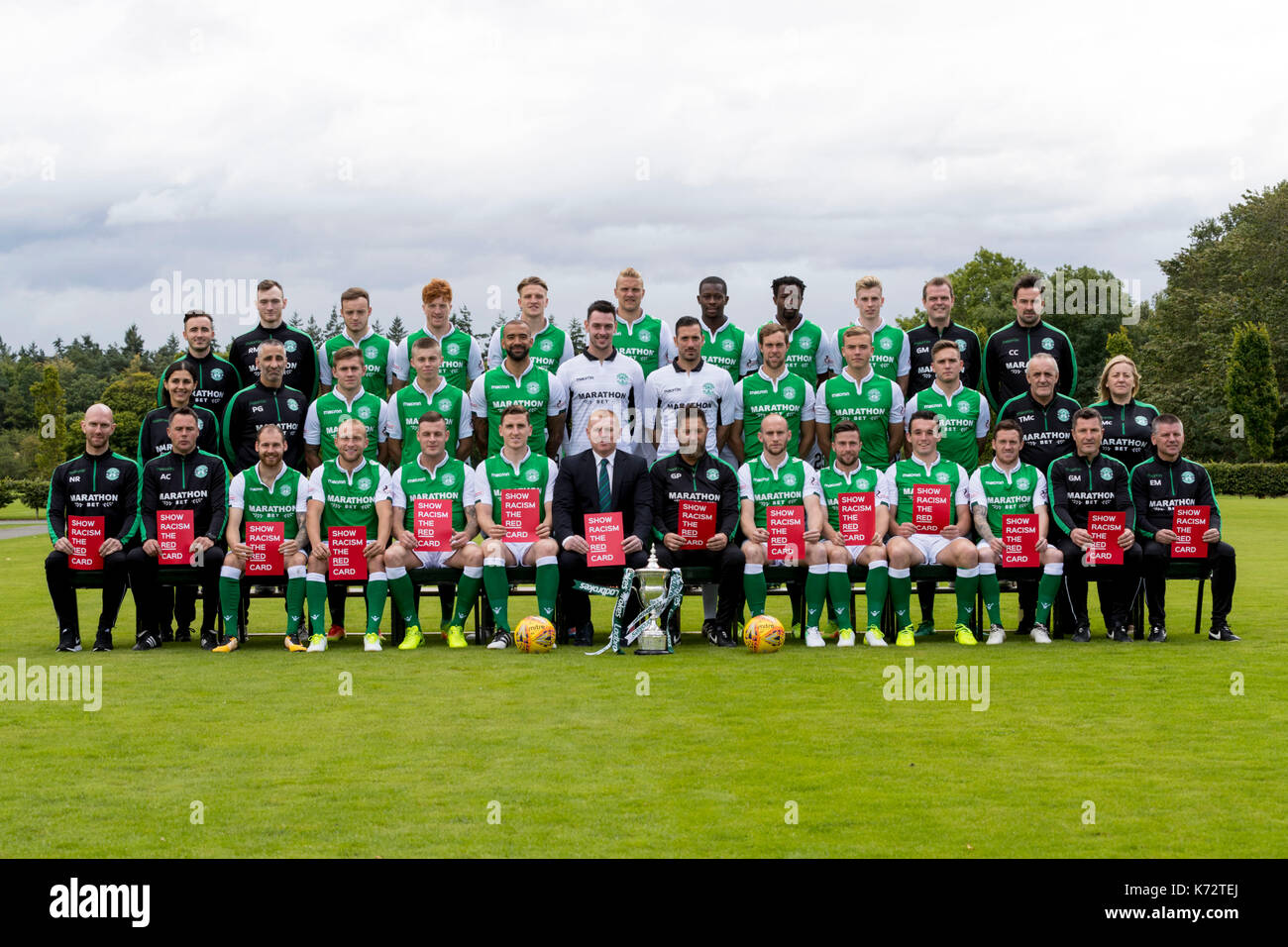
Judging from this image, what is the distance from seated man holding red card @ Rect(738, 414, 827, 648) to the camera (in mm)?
10578

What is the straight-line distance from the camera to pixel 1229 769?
6066mm

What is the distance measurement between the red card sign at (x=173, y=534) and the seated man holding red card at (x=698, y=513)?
12.2 ft

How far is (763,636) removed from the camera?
396 inches

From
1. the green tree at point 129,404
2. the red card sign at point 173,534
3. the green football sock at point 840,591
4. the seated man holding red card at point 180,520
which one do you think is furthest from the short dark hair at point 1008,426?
the green tree at point 129,404

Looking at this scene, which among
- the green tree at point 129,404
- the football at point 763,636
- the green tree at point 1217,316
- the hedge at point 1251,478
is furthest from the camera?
the green tree at point 1217,316

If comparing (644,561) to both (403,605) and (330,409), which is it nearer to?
(403,605)

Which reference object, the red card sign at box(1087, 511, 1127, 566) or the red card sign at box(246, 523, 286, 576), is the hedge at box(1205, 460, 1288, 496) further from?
the red card sign at box(246, 523, 286, 576)

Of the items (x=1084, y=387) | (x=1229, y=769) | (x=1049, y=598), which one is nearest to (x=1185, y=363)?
(x=1084, y=387)

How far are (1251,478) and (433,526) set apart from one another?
42108mm

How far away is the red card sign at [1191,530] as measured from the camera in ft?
35.4

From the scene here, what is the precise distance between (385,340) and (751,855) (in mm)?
8627

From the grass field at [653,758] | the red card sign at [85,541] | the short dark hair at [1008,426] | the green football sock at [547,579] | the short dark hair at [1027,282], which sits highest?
the short dark hair at [1027,282]

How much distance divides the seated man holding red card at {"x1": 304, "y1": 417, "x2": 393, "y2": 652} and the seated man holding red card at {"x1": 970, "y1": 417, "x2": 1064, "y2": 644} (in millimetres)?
4761

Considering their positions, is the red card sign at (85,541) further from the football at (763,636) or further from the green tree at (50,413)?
the green tree at (50,413)
